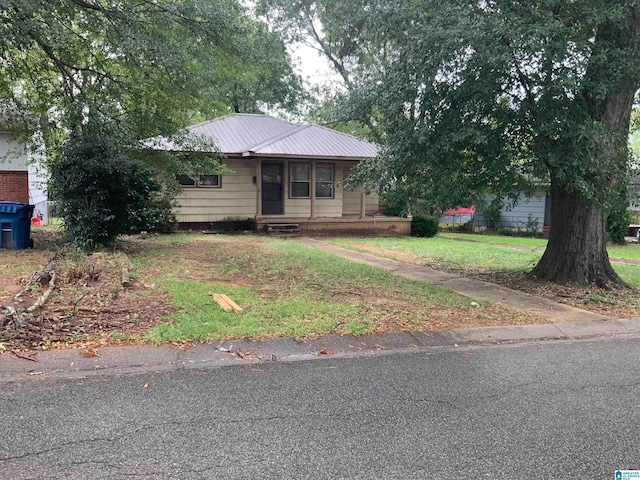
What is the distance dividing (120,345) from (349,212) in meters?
15.1

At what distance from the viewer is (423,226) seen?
17875 mm

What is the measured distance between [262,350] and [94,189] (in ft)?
21.5

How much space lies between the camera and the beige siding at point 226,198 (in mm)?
16109

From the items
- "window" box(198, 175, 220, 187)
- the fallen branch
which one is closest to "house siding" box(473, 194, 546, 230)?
"window" box(198, 175, 220, 187)

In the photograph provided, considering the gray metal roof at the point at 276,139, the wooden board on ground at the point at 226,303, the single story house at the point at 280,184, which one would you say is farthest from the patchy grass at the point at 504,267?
the wooden board on ground at the point at 226,303

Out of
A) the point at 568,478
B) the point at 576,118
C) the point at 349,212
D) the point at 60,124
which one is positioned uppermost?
the point at 60,124

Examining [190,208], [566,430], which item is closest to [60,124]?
[190,208]

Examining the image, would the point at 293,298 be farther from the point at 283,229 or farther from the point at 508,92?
the point at 283,229

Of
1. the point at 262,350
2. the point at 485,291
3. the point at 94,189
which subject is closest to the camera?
the point at 262,350

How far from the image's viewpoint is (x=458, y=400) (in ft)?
11.5

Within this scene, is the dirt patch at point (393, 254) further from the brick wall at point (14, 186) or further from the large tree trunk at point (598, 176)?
the brick wall at point (14, 186)

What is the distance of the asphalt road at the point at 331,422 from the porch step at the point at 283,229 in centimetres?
1182

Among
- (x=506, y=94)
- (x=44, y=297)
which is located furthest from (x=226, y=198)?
(x=506, y=94)

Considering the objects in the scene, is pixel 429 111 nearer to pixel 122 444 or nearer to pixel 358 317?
pixel 358 317
